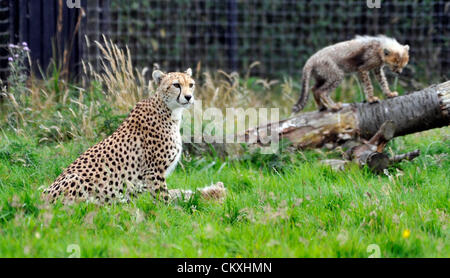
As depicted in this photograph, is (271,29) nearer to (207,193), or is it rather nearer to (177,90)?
(177,90)

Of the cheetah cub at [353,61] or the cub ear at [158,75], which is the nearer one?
the cub ear at [158,75]

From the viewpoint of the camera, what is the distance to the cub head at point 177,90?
13.8ft

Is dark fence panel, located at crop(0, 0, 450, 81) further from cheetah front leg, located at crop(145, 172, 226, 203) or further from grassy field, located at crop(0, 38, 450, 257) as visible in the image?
cheetah front leg, located at crop(145, 172, 226, 203)

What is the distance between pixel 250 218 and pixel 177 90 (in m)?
1.24

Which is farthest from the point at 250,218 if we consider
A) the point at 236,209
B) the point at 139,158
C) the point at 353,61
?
the point at 353,61

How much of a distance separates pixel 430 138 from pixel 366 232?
2.81 metres

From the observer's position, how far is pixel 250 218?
3445mm

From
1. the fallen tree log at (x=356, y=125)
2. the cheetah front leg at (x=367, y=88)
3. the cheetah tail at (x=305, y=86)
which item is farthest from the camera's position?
the cheetah tail at (x=305, y=86)

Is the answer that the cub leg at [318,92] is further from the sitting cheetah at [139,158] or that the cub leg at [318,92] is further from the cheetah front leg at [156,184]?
the cheetah front leg at [156,184]

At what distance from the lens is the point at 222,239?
3.30 m

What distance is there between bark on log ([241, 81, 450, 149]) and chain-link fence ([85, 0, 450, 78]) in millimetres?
4156

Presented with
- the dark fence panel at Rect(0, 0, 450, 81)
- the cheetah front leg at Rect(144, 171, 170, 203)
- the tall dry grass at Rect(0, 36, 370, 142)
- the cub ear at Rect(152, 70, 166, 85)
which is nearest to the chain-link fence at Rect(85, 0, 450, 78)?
the dark fence panel at Rect(0, 0, 450, 81)

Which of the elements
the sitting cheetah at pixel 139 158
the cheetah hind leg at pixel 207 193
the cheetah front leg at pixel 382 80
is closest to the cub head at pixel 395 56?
the cheetah front leg at pixel 382 80

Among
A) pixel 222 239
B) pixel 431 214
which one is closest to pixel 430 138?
pixel 431 214
